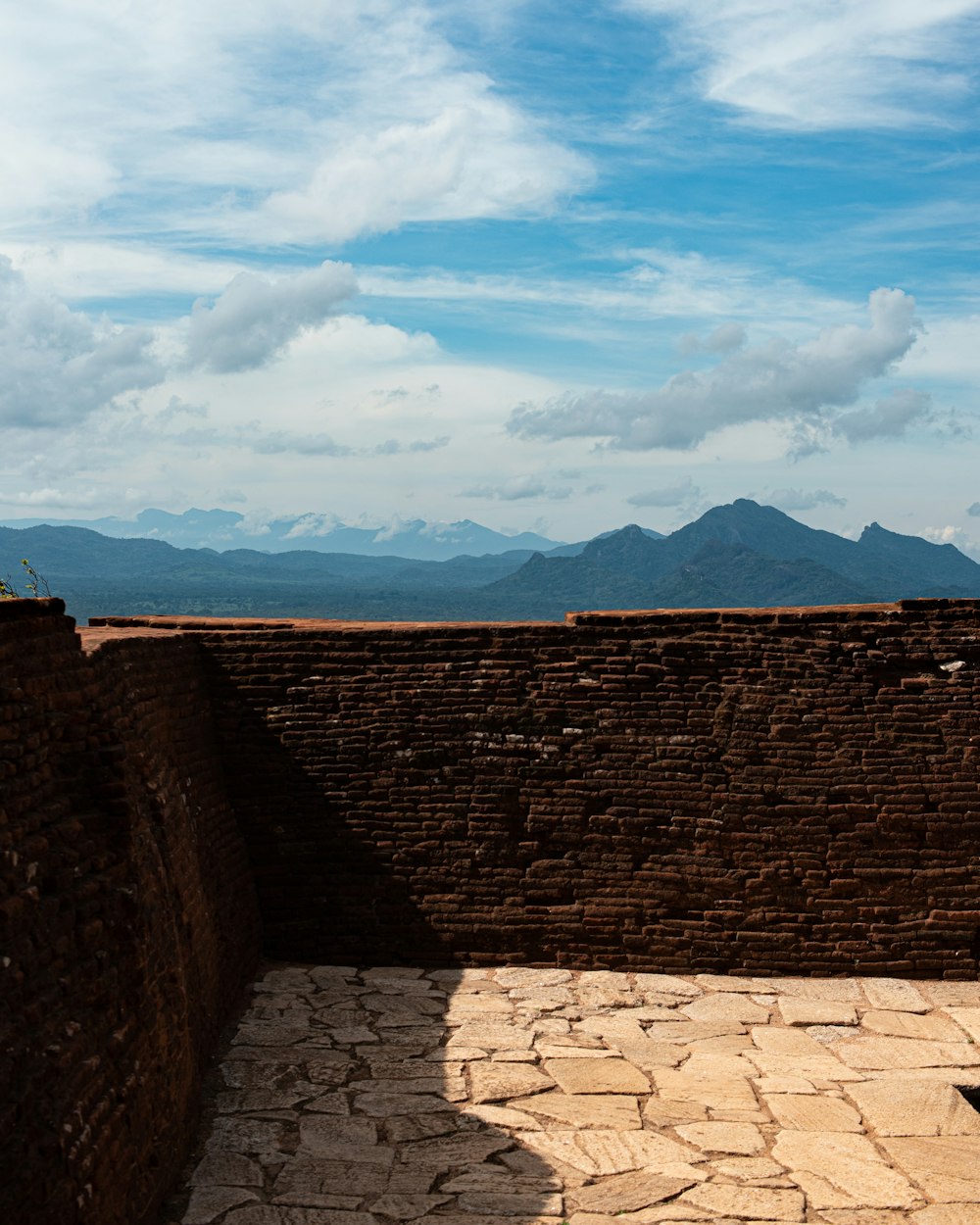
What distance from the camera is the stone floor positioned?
6199 millimetres

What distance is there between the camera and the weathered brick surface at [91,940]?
15.8 ft

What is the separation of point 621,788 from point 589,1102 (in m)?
2.85

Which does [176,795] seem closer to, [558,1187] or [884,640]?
[558,1187]

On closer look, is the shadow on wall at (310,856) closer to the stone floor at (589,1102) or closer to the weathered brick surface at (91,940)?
the stone floor at (589,1102)

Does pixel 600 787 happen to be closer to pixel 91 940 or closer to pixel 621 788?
pixel 621 788

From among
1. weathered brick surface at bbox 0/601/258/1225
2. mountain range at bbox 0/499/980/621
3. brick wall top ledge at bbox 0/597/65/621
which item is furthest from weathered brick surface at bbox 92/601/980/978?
mountain range at bbox 0/499/980/621

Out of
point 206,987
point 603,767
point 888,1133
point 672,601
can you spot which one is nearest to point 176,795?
point 206,987

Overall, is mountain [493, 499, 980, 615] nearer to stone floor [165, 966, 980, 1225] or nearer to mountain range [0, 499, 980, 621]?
mountain range [0, 499, 980, 621]

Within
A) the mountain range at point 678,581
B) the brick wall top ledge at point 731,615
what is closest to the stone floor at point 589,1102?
the brick wall top ledge at point 731,615

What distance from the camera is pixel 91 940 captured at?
5.62m

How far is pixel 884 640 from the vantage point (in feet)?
32.6

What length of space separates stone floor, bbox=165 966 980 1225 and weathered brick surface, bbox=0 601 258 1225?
1.87ft

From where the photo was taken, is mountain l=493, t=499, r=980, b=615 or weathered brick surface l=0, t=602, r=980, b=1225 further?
mountain l=493, t=499, r=980, b=615

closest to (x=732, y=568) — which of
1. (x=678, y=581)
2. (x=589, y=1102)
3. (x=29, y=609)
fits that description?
(x=678, y=581)
